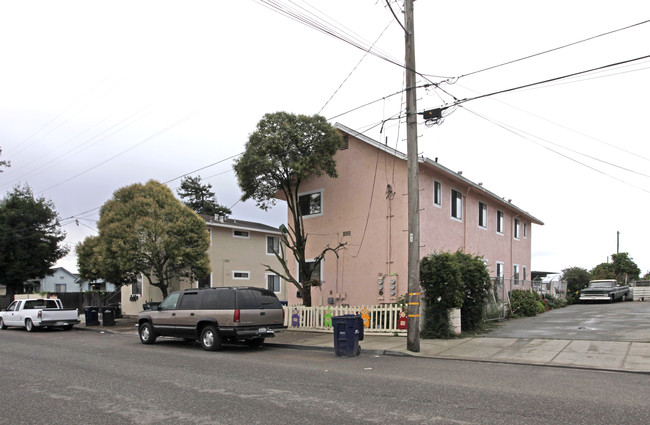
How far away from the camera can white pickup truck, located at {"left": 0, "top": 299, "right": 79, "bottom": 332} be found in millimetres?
21297

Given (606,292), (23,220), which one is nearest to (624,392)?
(606,292)

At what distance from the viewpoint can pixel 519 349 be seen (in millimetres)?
12430

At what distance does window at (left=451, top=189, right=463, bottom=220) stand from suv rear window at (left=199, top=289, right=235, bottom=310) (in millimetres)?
11185

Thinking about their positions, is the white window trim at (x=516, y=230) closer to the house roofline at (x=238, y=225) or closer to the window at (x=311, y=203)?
the window at (x=311, y=203)

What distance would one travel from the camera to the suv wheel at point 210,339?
13.6m

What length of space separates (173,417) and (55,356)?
8072 mm

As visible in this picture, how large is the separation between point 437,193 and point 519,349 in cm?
869

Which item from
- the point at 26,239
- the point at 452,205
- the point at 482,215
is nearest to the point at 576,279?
the point at 482,215

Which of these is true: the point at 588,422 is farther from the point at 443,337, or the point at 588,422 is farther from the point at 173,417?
the point at 443,337

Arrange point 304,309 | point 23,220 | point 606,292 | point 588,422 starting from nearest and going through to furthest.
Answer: point 588,422
point 304,309
point 606,292
point 23,220

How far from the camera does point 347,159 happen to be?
20.6 m

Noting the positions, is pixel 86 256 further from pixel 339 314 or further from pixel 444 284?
pixel 444 284

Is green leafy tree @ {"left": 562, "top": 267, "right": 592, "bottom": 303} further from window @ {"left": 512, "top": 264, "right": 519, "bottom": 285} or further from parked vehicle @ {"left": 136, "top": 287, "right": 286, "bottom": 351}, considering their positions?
parked vehicle @ {"left": 136, "top": 287, "right": 286, "bottom": 351}

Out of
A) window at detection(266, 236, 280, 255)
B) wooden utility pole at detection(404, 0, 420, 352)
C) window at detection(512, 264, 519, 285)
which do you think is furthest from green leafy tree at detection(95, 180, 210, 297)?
window at detection(512, 264, 519, 285)
